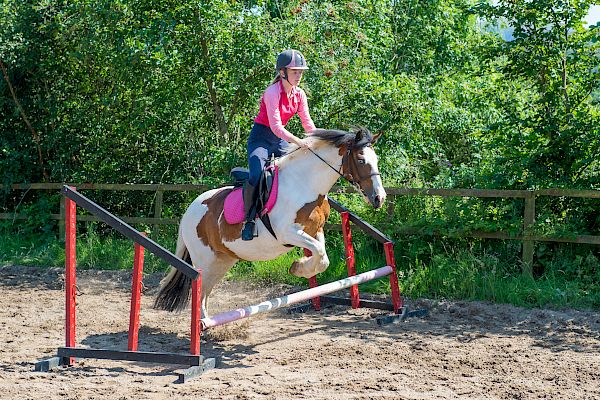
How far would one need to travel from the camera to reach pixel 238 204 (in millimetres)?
6828

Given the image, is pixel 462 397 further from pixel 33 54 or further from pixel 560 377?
pixel 33 54

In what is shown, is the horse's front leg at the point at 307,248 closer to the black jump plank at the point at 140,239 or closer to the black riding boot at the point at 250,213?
the black riding boot at the point at 250,213

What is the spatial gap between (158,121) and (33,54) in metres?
2.75

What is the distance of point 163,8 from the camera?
11.5 m

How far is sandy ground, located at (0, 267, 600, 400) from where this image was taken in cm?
527

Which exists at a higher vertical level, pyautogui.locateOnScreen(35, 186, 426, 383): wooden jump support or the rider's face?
the rider's face

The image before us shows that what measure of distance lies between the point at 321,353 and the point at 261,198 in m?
1.44

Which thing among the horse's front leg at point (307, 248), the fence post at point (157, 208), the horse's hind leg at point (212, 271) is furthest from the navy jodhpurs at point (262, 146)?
the fence post at point (157, 208)

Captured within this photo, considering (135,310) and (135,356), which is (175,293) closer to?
(135,310)

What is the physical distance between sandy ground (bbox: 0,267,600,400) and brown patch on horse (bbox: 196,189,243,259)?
85 cm

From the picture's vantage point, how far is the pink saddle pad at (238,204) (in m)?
6.62

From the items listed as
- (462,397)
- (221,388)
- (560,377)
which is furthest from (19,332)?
(560,377)

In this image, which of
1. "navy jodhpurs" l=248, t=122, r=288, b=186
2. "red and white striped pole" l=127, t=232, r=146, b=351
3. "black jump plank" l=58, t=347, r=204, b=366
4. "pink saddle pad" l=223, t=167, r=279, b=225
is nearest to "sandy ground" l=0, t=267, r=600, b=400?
"black jump plank" l=58, t=347, r=204, b=366

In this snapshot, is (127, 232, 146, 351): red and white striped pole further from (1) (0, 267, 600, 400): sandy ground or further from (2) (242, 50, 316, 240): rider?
(2) (242, 50, 316, 240): rider
